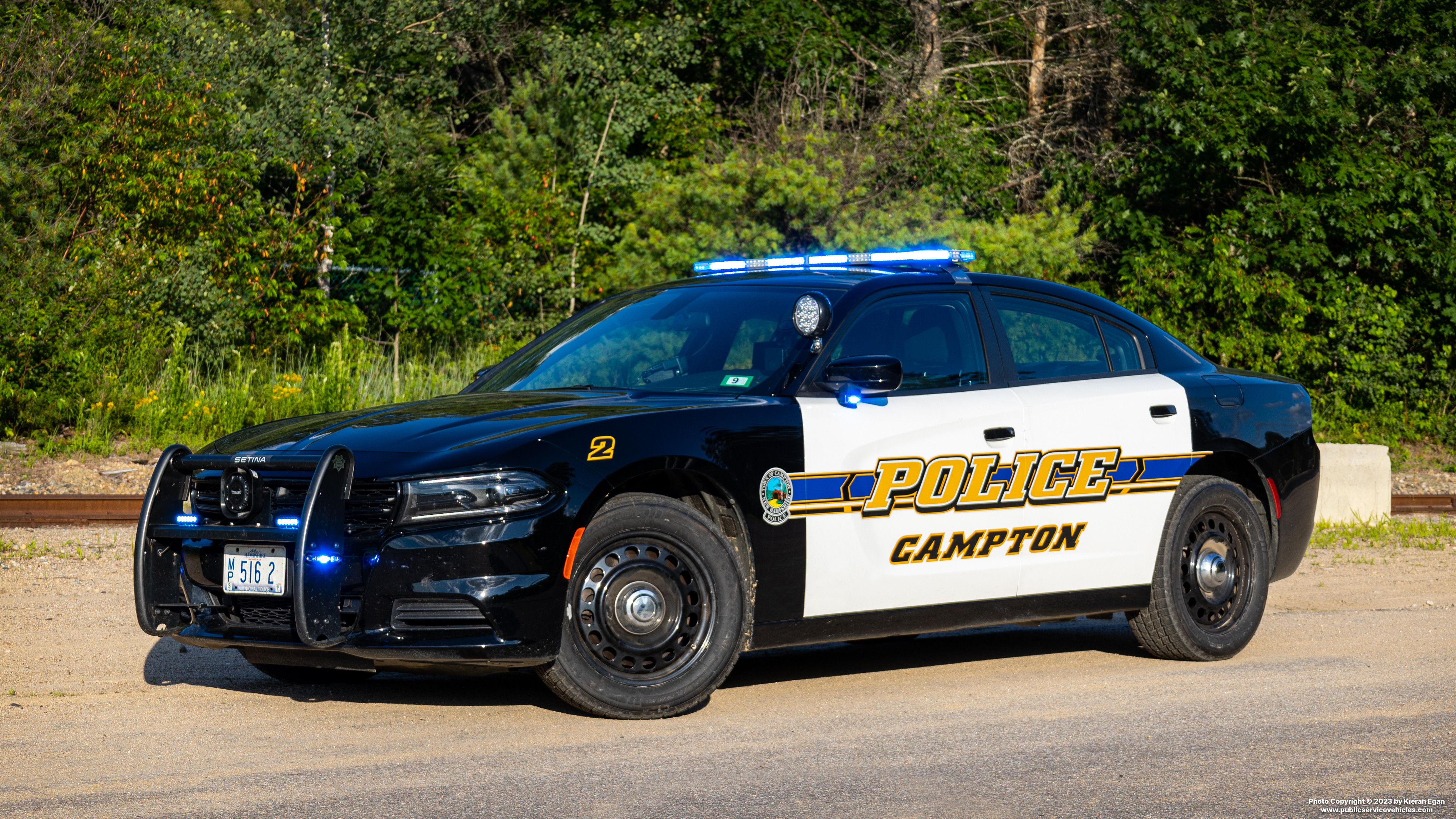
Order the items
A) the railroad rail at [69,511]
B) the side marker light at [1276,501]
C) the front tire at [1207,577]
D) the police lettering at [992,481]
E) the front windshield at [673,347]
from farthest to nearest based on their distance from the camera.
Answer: the railroad rail at [69,511] → the side marker light at [1276,501] → the front tire at [1207,577] → the front windshield at [673,347] → the police lettering at [992,481]

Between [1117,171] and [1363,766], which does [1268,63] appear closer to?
[1117,171]

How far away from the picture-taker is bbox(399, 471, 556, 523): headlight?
5.16m

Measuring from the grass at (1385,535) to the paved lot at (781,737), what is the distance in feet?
15.4

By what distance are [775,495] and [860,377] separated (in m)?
0.53

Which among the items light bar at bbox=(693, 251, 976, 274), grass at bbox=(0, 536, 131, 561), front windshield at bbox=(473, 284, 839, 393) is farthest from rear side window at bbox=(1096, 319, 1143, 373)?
grass at bbox=(0, 536, 131, 561)

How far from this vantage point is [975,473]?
20.7ft

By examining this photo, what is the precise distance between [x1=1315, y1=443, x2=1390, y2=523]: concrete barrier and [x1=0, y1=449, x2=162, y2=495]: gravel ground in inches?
400

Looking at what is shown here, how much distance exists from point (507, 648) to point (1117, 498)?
2.93 m

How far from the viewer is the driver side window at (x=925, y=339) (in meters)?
6.32

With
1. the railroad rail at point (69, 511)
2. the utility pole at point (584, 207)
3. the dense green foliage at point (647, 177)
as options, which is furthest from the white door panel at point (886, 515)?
the utility pole at point (584, 207)

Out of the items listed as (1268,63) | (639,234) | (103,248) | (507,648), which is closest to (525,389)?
(507,648)

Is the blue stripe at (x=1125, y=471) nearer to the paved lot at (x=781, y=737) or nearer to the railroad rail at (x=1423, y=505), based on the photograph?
the paved lot at (x=781, y=737)

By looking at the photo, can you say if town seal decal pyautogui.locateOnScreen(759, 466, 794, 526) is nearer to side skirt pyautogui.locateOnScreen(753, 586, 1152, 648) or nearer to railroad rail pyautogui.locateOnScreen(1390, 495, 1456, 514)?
side skirt pyautogui.locateOnScreen(753, 586, 1152, 648)

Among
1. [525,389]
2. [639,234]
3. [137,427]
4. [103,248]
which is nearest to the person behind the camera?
[525,389]
